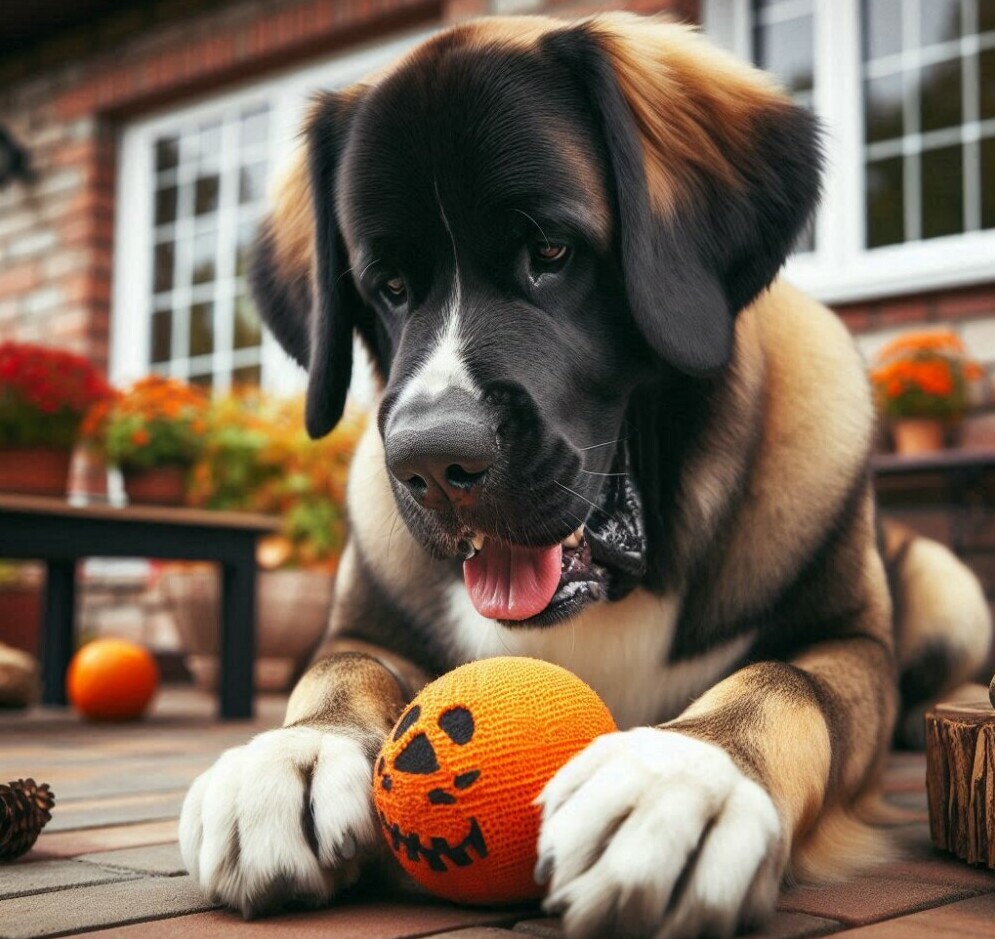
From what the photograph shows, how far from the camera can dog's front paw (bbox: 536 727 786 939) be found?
118 centimetres

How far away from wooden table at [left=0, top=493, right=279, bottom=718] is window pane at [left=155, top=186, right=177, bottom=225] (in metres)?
3.92

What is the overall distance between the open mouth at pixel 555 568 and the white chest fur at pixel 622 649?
0.10 m

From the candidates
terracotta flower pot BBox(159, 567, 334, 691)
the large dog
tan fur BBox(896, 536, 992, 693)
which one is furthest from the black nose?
terracotta flower pot BBox(159, 567, 334, 691)

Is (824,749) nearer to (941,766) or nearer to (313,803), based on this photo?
(941,766)

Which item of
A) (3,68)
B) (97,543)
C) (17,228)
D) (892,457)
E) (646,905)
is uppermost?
(3,68)

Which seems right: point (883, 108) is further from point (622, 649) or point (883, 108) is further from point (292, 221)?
point (622, 649)

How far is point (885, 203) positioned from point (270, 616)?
3092 millimetres

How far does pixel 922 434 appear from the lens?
4.94 metres

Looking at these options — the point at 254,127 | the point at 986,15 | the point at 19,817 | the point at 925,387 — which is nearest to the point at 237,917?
the point at 19,817

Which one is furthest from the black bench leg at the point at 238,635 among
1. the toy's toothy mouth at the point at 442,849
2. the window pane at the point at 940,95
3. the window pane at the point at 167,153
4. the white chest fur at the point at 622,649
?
the window pane at the point at 167,153

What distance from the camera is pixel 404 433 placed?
1.61 meters

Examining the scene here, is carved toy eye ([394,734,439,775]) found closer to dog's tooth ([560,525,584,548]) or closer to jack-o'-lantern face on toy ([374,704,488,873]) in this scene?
jack-o'-lantern face on toy ([374,704,488,873])

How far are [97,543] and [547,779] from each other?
9.54ft

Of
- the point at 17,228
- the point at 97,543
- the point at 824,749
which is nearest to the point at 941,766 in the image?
the point at 824,749
